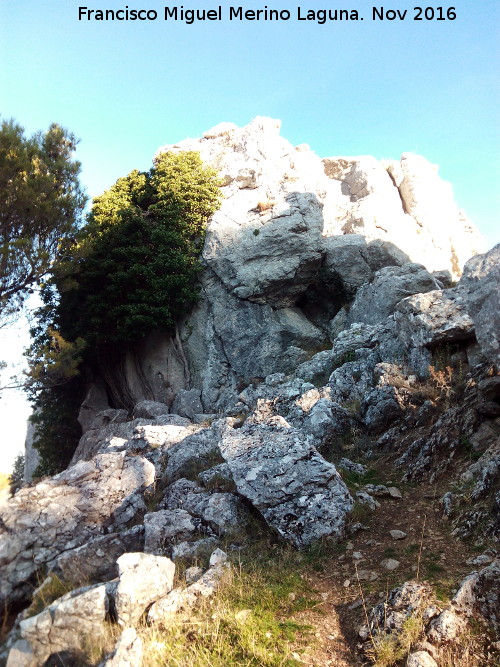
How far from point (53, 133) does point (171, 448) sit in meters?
13.7

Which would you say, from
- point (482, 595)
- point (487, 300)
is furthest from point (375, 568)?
point (487, 300)

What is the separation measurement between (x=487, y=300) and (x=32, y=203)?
47.9 ft

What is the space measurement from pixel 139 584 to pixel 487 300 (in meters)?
6.19

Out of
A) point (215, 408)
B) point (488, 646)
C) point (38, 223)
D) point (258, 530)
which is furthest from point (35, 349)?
point (488, 646)

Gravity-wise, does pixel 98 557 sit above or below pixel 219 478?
below

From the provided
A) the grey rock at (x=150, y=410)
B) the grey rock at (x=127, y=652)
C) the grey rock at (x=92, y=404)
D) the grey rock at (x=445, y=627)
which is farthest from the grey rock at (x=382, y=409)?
the grey rock at (x=92, y=404)

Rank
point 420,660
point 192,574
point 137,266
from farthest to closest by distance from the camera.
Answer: point 137,266, point 192,574, point 420,660

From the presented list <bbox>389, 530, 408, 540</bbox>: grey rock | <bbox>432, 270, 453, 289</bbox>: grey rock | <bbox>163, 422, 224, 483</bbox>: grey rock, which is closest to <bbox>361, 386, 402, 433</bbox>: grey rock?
<bbox>163, 422, 224, 483</bbox>: grey rock

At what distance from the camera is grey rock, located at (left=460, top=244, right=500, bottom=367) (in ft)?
23.4

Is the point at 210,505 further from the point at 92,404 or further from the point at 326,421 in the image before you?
the point at 92,404

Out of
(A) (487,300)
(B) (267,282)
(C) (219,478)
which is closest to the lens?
(A) (487,300)

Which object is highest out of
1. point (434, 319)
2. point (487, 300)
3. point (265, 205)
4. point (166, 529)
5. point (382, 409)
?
point (265, 205)

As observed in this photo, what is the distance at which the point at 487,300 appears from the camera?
24.1ft

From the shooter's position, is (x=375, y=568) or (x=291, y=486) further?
(x=291, y=486)
